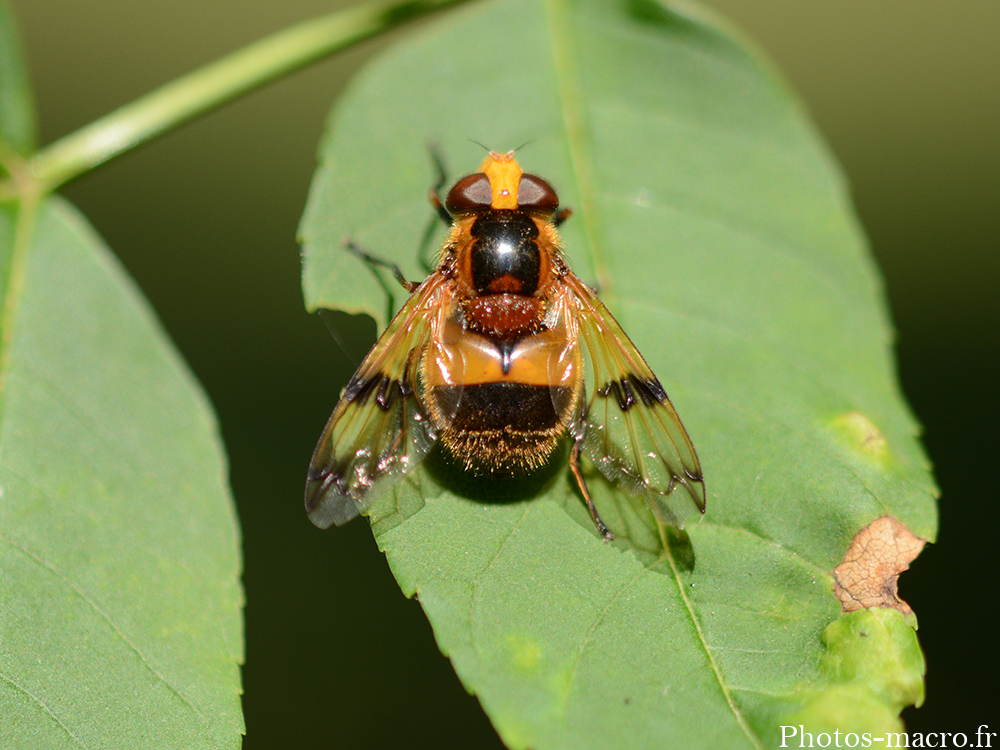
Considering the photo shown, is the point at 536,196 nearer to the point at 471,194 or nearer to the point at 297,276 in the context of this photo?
the point at 471,194

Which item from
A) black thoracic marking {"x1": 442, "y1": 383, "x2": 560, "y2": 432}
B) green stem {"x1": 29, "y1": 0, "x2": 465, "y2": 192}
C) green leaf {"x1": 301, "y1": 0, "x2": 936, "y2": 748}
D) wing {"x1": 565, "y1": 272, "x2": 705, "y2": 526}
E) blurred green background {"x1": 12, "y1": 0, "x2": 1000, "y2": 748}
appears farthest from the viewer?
blurred green background {"x1": 12, "y1": 0, "x2": 1000, "y2": 748}

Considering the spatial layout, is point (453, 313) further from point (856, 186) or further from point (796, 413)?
point (856, 186)

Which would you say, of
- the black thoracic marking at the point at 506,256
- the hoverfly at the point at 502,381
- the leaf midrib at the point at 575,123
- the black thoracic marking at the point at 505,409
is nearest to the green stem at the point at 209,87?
the leaf midrib at the point at 575,123

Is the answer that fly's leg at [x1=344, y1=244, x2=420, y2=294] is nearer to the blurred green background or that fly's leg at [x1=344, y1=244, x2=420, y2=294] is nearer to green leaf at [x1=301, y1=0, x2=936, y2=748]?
green leaf at [x1=301, y1=0, x2=936, y2=748]

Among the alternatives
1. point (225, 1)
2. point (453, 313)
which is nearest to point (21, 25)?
point (225, 1)

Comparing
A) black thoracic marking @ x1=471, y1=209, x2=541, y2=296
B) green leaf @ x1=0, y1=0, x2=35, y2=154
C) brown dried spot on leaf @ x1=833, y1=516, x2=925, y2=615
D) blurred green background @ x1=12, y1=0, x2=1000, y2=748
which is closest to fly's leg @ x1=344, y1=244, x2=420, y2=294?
black thoracic marking @ x1=471, y1=209, x2=541, y2=296

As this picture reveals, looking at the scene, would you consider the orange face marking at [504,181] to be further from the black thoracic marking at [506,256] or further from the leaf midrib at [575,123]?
the leaf midrib at [575,123]

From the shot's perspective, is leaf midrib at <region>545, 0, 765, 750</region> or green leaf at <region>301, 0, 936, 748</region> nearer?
green leaf at <region>301, 0, 936, 748</region>
